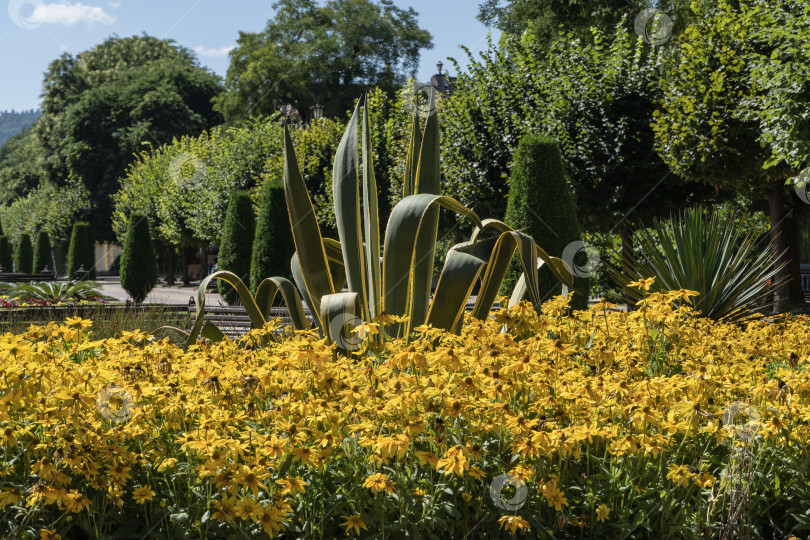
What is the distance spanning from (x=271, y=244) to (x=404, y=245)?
9.56 m

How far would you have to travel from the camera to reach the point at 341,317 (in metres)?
3.34

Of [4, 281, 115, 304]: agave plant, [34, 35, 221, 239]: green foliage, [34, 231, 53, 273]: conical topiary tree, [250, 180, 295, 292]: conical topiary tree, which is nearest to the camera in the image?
[4, 281, 115, 304]: agave plant

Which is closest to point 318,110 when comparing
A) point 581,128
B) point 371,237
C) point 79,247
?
point 79,247

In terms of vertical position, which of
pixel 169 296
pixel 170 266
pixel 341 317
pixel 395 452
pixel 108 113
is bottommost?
pixel 169 296

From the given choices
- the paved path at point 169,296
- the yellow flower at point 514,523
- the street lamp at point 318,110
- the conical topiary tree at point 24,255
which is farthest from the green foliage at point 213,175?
the yellow flower at point 514,523

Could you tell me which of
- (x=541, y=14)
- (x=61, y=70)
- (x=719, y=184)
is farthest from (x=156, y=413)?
(x=61, y=70)

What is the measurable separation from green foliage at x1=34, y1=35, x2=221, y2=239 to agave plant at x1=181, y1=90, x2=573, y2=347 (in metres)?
34.7

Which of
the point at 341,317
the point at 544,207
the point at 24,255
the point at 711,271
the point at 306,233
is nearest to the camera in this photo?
the point at 341,317

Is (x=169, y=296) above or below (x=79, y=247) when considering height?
below

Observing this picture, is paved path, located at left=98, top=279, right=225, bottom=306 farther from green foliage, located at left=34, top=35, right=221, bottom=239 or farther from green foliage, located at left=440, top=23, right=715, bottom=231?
green foliage, located at left=34, top=35, right=221, bottom=239

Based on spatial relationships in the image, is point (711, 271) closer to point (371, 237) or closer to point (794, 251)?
point (371, 237)

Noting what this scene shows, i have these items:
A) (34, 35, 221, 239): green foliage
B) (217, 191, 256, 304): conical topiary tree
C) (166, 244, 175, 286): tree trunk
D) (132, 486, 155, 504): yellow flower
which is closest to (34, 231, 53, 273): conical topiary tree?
(34, 35, 221, 239): green foliage

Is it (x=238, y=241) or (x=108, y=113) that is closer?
(x=238, y=241)

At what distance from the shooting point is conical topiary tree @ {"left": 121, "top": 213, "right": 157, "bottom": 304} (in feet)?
57.6
